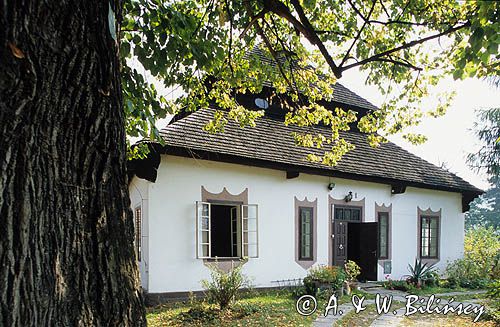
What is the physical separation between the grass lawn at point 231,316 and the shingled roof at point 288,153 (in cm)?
321

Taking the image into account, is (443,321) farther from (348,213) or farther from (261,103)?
(261,103)

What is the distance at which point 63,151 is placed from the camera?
1.69 metres

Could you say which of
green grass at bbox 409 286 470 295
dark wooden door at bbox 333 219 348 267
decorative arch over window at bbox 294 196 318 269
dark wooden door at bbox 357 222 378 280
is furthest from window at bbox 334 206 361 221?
green grass at bbox 409 286 470 295

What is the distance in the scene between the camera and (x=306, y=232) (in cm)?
1135

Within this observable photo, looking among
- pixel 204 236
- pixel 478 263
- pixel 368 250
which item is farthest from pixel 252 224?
pixel 478 263

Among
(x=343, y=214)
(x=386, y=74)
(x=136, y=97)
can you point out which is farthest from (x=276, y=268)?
(x=136, y=97)

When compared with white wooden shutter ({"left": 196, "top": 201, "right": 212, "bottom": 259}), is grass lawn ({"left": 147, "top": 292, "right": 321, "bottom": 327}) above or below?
below

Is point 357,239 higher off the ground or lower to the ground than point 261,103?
lower

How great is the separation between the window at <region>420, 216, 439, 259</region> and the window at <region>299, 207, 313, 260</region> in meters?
4.77

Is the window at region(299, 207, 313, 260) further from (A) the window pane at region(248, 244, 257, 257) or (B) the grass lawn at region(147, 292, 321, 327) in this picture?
(B) the grass lawn at region(147, 292, 321, 327)

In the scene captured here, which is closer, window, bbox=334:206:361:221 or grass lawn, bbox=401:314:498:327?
grass lawn, bbox=401:314:498:327

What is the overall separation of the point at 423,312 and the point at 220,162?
219 inches

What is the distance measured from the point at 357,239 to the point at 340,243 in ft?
2.77

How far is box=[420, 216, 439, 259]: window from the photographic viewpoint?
13.9m
